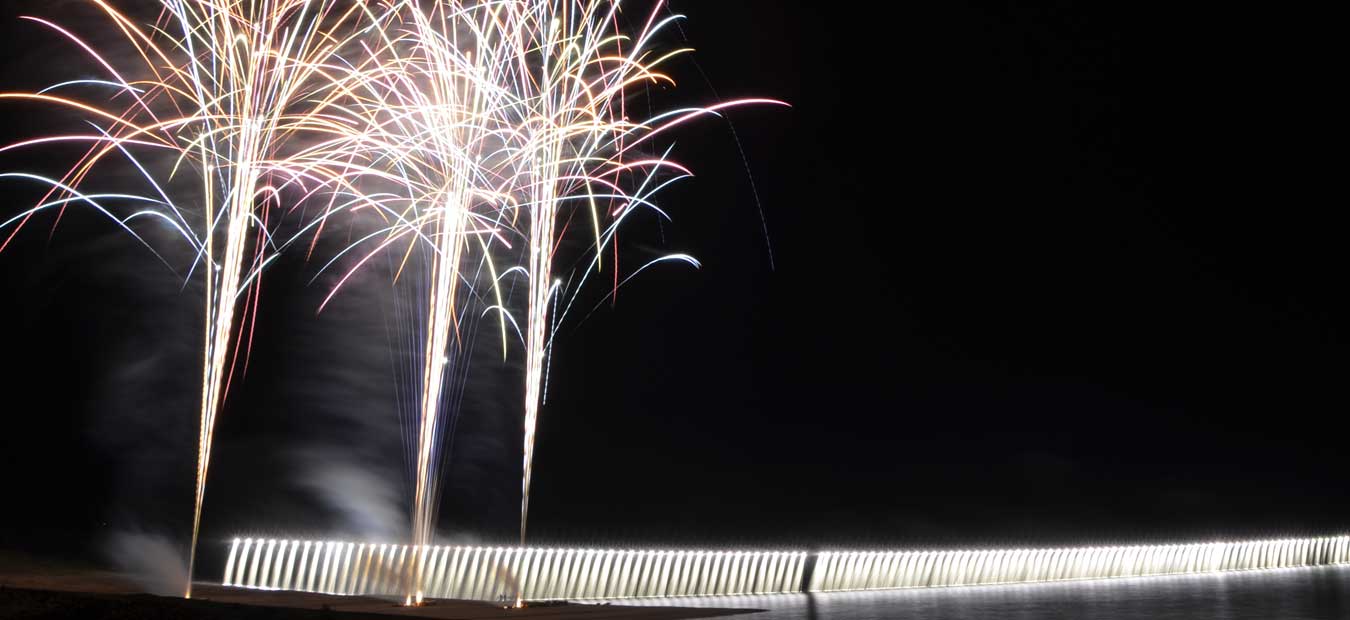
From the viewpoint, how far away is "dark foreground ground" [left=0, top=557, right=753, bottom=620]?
11.6 m

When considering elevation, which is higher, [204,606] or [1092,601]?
[204,606]

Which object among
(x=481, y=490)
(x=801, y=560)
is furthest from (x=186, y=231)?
(x=801, y=560)

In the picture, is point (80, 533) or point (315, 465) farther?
point (315, 465)

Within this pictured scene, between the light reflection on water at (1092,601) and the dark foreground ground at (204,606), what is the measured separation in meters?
1.78

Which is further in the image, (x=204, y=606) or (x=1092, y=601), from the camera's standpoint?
(x=1092, y=601)

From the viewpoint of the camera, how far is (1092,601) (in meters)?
16.0

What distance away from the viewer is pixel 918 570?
20188 millimetres

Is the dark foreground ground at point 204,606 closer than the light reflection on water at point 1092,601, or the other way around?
the dark foreground ground at point 204,606

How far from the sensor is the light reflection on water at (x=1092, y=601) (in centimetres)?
1391

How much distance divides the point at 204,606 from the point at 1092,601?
11.1 m

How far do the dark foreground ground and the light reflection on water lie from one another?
1783 mm

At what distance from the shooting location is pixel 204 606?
1205cm

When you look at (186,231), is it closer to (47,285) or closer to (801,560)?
(47,285)

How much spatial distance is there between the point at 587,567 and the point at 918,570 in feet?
19.3
